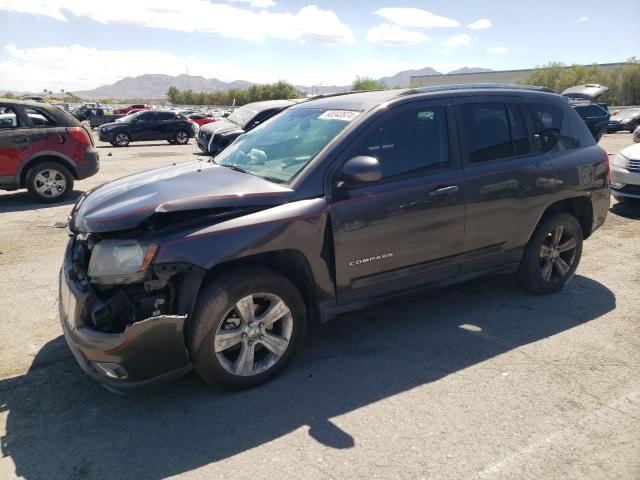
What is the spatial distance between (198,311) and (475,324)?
7.89ft

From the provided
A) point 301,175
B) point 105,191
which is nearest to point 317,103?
point 301,175

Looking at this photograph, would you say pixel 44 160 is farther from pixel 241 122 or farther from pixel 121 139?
→ pixel 121 139

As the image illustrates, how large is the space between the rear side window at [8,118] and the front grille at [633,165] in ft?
33.2

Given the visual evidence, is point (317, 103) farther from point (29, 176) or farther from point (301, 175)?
point (29, 176)

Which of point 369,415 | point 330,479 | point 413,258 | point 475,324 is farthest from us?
point 475,324

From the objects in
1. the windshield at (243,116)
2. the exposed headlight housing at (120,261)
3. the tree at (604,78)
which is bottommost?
the exposed headlight housing at (120,261)

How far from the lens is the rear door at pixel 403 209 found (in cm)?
346

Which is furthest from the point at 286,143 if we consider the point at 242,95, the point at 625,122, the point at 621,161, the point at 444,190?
the point at 242,95

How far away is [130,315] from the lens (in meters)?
2.95

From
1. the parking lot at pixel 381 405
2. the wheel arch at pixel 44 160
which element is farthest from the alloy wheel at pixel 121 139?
the parking lot at pixel 381 405

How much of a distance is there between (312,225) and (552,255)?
271cm

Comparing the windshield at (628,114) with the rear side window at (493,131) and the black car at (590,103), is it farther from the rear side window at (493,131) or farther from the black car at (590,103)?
the rear side window at (493,131)

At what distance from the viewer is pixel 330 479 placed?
2506 millimetres

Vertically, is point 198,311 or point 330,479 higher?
point 198,311
